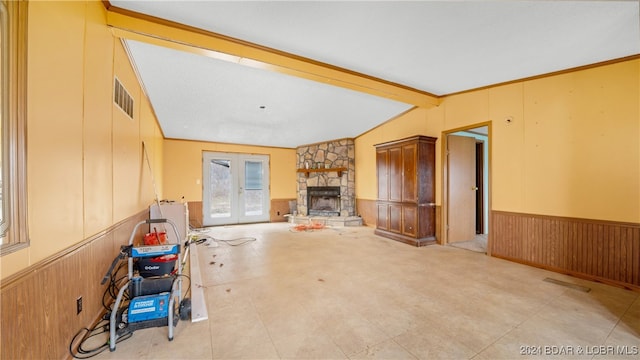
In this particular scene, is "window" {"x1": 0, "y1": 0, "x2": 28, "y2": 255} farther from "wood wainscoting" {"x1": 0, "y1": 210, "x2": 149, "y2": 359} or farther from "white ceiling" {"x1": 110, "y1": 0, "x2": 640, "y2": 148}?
"white ceiling" {"x1": 110, "y1": 0, "x2": 640, "y2": 148}

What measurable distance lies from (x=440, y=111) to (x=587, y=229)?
287cm

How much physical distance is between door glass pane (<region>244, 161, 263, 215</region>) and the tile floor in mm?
4158

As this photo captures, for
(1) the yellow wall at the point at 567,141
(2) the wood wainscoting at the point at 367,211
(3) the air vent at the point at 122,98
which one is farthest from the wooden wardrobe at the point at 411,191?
(3) the air vent at the point at 122,98

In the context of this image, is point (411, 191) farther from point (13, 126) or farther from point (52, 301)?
point (13, 126)

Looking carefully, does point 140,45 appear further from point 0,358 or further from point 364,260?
point 364,260

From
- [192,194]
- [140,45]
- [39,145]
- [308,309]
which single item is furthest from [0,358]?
[192,194]

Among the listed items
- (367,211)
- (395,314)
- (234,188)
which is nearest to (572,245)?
(395,314)

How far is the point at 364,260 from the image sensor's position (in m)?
3.92

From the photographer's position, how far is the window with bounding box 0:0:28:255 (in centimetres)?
119

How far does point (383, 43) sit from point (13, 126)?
3126 mm

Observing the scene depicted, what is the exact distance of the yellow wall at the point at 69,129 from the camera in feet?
4.50

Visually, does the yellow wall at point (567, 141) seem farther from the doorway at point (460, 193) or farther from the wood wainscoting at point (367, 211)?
the wood wainscoting at point (367, 211)

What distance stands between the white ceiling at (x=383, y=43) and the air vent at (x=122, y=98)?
53 centimetres

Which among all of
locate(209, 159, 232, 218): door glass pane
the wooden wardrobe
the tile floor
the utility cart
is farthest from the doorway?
locate(209, 159, 232, 218): door glass pane
